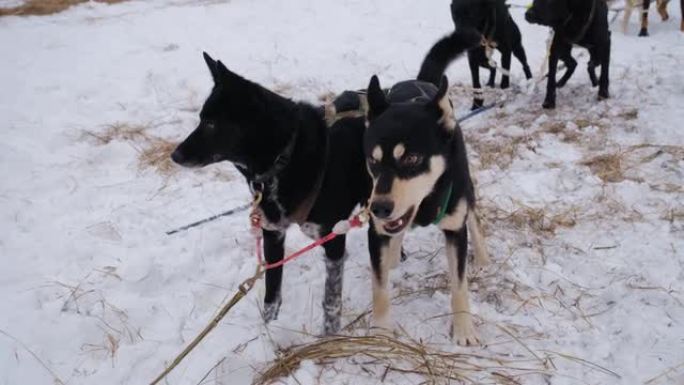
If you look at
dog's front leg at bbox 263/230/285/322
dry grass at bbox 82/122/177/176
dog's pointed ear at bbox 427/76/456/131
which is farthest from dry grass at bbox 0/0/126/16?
dog's pointed ear at bbox 427/76/456/131

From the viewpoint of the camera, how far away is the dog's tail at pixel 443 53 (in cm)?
349

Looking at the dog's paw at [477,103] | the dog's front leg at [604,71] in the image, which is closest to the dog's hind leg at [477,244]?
the dog's paw at [477,103]

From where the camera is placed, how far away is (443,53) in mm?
3570

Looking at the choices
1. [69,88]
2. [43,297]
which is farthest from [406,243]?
[69,88]

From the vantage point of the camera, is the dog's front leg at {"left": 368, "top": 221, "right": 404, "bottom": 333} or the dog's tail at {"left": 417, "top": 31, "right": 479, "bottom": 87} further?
the dog's tail at {"left": 417, "top": 31, "right": 479, "bottom": 87}

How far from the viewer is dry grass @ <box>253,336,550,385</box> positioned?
2.38 metres

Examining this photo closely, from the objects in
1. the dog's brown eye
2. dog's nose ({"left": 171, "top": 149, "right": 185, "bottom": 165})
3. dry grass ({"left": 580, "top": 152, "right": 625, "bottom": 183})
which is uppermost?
dog's nose ({"left": 171, "top": 149, "right": 185, "bottom": 165})

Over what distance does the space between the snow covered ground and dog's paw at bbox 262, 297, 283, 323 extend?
7 centimetres

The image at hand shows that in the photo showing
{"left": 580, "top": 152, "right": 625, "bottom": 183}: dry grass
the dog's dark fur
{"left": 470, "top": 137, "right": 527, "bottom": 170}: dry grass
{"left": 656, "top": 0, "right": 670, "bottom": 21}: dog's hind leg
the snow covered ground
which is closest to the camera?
the dog's dark fur

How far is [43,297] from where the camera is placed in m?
3.25

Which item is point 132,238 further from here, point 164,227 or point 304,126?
point 304,126

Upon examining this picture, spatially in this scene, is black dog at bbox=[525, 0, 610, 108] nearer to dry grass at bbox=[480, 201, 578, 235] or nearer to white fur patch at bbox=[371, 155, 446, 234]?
dry grass at bbox=[480, 201, 578, 235]

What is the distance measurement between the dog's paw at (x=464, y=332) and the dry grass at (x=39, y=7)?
32.1 feet

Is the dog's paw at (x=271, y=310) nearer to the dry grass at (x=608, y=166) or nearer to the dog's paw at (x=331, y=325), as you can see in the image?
the dog's paw at (x=331, y=325)
